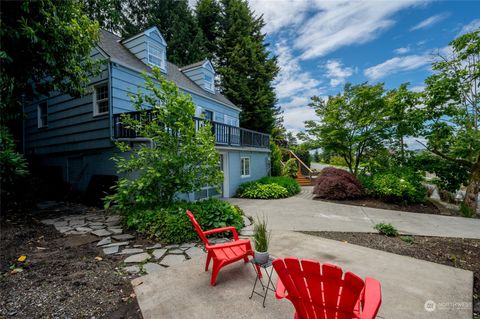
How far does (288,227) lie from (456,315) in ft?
10.6

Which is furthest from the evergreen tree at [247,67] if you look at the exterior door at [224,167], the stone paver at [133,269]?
the stone paver at [133,269]

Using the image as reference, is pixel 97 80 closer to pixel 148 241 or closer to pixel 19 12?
pixel 19 12

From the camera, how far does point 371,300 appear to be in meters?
1.51

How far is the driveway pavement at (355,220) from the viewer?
517cm

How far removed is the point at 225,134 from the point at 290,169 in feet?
25.5

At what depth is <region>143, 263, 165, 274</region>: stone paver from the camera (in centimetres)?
305

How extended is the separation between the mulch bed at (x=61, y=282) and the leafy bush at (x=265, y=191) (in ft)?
21.7

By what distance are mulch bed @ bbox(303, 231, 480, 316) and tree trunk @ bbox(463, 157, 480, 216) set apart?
3.66 metres

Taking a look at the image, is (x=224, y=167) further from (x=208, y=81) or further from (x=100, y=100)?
(x=208, y=81)

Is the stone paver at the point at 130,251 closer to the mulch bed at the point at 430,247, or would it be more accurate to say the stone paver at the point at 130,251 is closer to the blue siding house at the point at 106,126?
the blue siding house at the point at 106,126

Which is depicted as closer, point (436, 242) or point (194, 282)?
point (194, 282)

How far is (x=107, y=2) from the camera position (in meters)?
7.35

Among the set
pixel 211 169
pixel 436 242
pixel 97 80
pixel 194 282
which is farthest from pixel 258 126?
pixel 194 282

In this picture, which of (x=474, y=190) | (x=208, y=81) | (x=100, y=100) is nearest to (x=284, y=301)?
(x=100, y=100)
